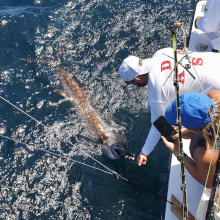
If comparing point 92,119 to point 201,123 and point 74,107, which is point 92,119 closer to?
point 74,107

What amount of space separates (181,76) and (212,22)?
1.60 meters

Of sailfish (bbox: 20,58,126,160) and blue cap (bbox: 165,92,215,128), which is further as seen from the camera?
sailfish (bbox: 20,58,126,160)

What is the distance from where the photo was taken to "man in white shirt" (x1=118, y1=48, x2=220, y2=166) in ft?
9.98

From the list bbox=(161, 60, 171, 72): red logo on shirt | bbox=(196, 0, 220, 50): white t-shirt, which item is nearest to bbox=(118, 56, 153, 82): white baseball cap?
bbox=(161, 60, 171, 72): red logo on shirt

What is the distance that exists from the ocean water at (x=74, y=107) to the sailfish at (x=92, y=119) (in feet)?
0.43

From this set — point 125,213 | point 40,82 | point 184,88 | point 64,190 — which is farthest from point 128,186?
point 40,82

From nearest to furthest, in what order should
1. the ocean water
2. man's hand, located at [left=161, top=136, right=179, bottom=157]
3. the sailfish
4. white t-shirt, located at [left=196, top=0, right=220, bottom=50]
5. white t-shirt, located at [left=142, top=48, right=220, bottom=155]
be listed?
1. man's hand, located at [left=161, top=136, right=179, bottom=157]
2. white t-shirt, located at [left=142, top=48, right=220, bottom=155]
3. white t-shirt, located at [left=196, top=0, right=220, bottom=50]
4. the ocean water
5. the sailfish

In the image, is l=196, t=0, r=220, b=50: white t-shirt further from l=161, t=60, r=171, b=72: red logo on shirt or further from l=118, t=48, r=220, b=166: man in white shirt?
l=161, t=60, r=171, b=72: red logo on shirt

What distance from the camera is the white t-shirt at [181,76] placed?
304 cm

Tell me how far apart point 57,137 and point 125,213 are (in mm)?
2050

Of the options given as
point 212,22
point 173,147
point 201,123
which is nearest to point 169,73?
point 173,147

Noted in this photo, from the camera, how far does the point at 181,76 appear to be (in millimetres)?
3053

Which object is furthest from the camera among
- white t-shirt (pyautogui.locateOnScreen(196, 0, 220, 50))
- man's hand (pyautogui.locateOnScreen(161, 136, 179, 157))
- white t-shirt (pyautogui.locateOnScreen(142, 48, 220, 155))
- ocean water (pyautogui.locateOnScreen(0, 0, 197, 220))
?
ocean water (pyautogui.locateOnScreen(0, 0, 197, 220))

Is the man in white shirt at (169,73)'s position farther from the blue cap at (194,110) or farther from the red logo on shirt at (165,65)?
the blue cap at (194,110)
